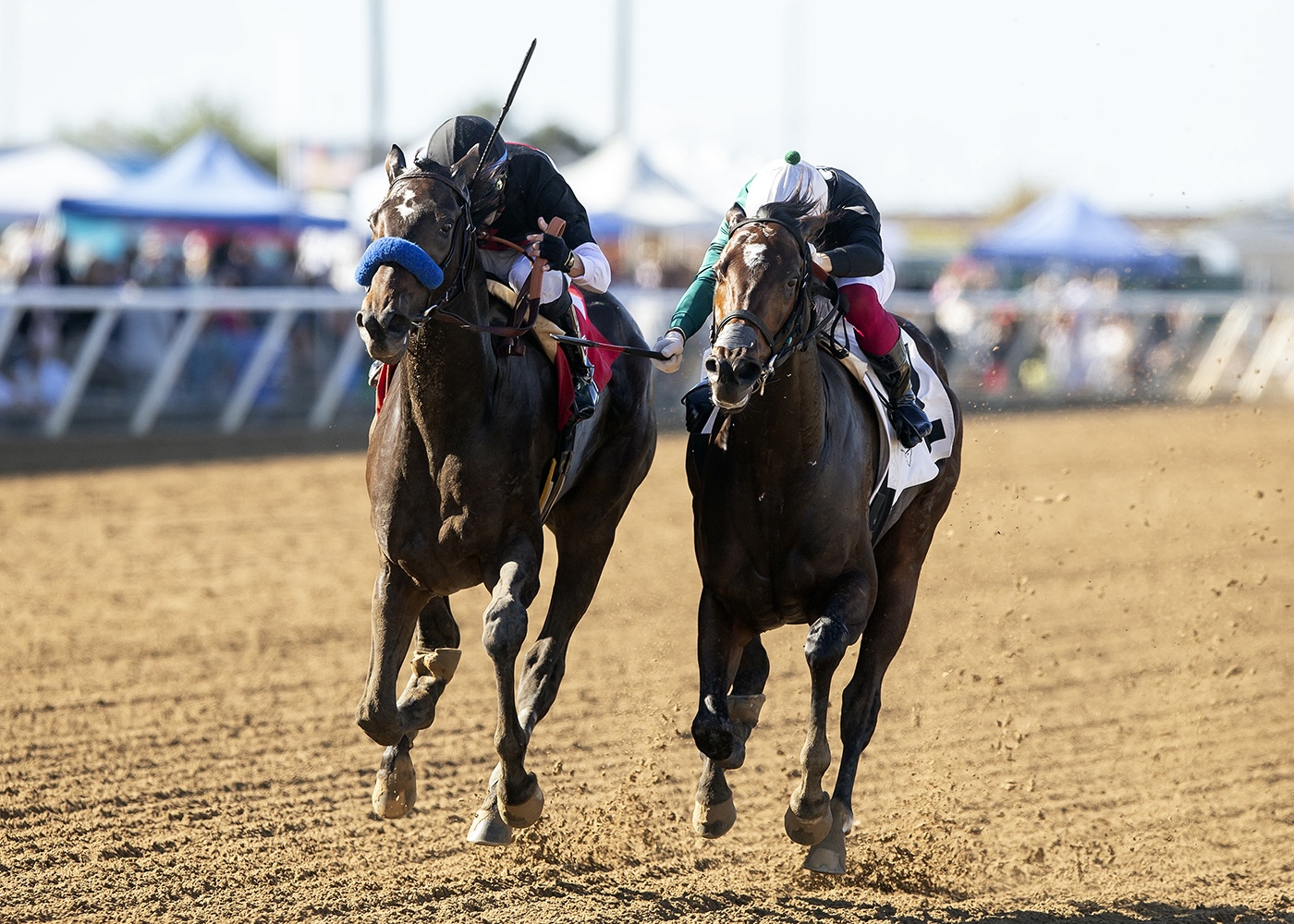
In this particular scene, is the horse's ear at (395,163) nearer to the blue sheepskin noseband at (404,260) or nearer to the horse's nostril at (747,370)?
the blue sheepskin noseband at (404,260)

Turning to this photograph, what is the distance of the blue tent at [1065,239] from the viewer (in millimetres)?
25406

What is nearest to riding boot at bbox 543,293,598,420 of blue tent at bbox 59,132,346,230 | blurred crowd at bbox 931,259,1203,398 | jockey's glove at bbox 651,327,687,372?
jockey's glove at bbox 651,327,687,372

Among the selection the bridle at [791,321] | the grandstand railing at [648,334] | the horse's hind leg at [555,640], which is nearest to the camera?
the bridle at [791,321]

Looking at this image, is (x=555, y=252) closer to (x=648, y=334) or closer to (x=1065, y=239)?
(x=648, y=334)

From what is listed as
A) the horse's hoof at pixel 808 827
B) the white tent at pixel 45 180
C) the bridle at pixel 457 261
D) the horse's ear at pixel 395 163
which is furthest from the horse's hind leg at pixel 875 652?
the white tent at pixel 45 180

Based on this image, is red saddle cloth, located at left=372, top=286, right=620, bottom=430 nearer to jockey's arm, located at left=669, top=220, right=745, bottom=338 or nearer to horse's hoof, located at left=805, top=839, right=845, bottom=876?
jockey's arm, located at left=669, top=220, right=745, bottom=338

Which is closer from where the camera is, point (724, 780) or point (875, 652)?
point (724, 780)

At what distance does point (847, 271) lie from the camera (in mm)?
4977

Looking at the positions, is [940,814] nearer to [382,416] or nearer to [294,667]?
[382,416]

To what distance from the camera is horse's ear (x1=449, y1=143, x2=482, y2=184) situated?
462 centimetres

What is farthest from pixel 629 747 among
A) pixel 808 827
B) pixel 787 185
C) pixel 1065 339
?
pixel 1065 339

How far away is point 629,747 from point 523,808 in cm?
178

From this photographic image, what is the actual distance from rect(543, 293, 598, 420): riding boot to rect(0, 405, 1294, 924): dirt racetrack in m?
1.59

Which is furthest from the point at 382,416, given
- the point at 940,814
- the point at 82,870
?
the point at 940,814
